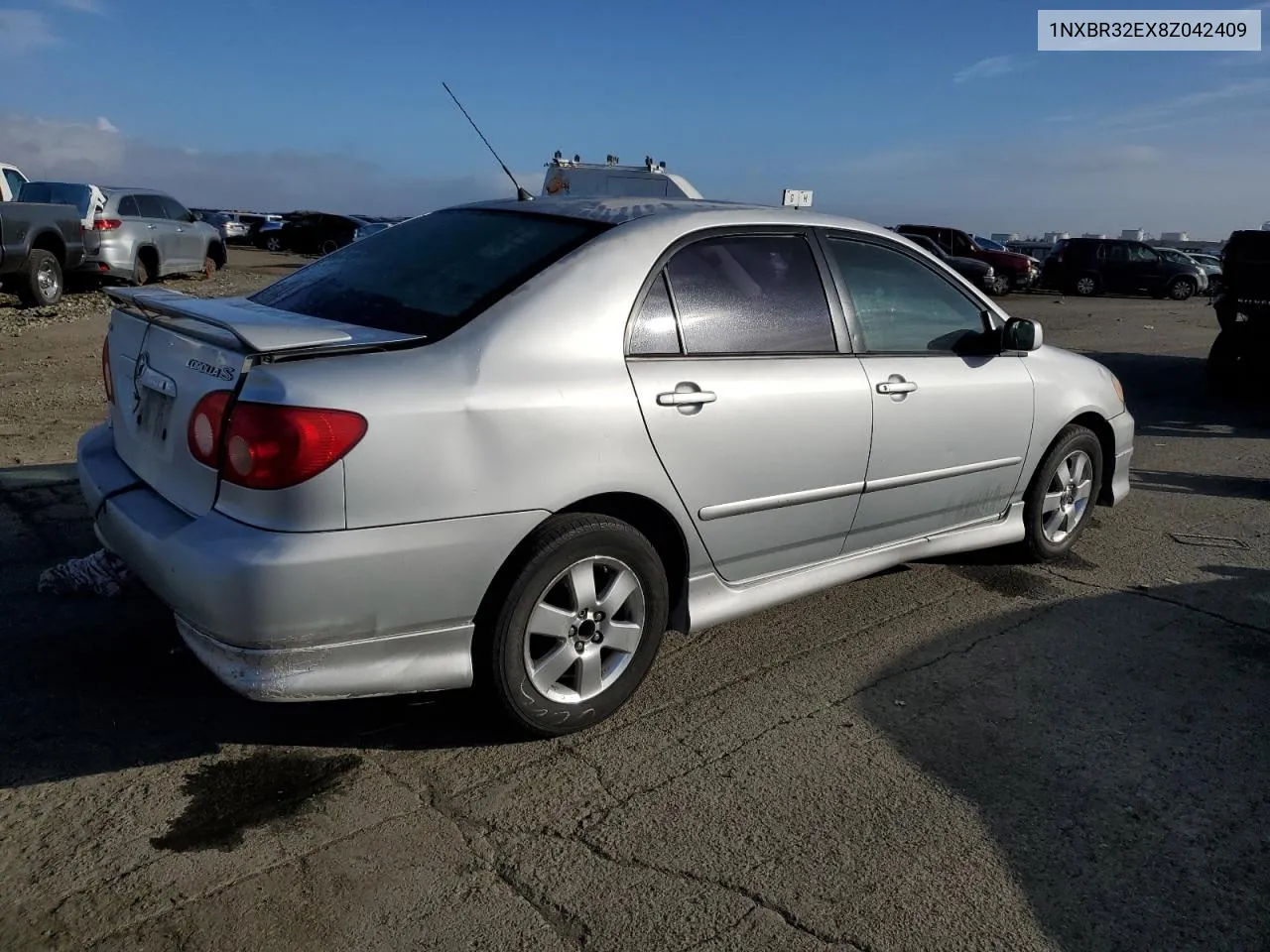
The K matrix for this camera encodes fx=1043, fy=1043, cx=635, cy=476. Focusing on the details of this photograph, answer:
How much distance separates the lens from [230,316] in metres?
3.17

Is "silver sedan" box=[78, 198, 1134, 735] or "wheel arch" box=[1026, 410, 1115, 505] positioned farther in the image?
"wheel arch" box=[1026, 410, 1115, 505]

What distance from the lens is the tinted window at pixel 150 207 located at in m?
16.2

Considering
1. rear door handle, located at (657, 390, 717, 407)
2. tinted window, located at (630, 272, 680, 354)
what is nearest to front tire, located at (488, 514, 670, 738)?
rear door handle, located at (657, 390, 717, 407)

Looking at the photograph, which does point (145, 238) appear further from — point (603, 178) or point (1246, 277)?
point (1246, 277)

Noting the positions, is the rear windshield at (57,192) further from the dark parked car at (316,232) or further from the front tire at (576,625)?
the dark parked car at (316,232)

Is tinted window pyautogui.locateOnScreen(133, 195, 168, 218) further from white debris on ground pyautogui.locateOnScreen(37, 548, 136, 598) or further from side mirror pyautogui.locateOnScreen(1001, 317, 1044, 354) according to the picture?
side mirror pyautogui.locateOnScreen(1001, 317, 1044, 354)

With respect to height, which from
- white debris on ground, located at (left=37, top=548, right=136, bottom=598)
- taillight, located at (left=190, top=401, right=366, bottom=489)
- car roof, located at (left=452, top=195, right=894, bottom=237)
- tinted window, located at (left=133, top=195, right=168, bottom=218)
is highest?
tinted window, located at (left=133, top=195, right=168, bottom=218)

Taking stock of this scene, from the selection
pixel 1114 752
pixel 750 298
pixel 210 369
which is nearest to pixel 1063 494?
pixel 1114 752

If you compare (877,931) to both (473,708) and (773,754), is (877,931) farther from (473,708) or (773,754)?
(473,708)

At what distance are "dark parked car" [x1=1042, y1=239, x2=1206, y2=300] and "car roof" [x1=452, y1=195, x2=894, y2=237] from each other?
26.0 metres

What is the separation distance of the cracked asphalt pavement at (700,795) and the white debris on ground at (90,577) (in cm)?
8

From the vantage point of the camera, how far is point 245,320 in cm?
308

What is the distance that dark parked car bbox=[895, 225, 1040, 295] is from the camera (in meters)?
26.2

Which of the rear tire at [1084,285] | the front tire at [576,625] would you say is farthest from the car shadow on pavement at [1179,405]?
the rear tire at [1084,285]
